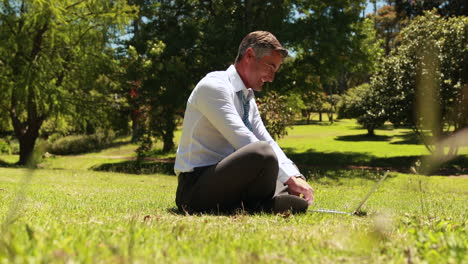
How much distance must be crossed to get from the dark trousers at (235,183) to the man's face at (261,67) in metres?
0.77

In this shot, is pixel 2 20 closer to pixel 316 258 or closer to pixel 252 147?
pixel 252 147

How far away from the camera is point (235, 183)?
3729 millimetres

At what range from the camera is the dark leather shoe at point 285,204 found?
3.85m

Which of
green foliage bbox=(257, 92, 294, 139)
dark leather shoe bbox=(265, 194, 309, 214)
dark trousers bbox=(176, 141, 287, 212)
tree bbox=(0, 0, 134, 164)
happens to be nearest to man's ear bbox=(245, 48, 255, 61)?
dark trousers bbox=(176, 141, 287, 212)

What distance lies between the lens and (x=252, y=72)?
405 cm

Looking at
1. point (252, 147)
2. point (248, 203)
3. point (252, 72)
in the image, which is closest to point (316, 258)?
point (252, 147)

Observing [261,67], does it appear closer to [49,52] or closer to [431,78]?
[431,78]

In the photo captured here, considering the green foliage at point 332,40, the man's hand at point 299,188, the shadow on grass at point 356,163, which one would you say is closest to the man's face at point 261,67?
the man's hand at point 299,188

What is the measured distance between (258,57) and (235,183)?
1229 mm

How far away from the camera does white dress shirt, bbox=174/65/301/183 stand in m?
3.69

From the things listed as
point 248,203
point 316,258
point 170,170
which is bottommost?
point 170,170

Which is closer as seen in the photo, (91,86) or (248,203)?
(248,203)

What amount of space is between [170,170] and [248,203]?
16406 millimetres

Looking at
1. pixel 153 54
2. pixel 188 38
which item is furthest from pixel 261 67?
pixel 188 38
